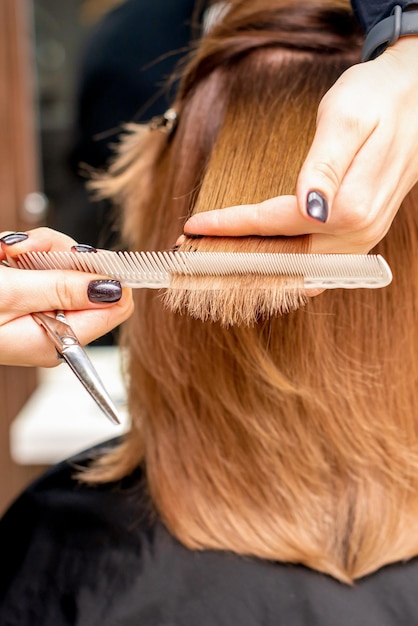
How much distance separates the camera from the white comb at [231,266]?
54cm

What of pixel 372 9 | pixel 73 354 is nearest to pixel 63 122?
pixel 372 9

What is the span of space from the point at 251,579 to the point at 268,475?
0.42 ft

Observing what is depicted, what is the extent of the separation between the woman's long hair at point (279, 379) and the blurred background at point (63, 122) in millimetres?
1001

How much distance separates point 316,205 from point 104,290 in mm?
199

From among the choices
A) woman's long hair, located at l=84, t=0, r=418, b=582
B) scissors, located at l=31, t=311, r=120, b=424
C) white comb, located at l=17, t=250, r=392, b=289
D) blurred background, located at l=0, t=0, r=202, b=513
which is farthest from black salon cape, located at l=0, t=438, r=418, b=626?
blurred background, located at l=0, t=0, r=202, b=513

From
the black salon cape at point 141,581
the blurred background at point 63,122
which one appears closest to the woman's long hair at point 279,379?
the black salon cape at point 141,581

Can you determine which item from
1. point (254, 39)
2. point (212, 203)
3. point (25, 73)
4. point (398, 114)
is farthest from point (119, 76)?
point (398, 114)

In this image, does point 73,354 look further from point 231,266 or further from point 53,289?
point 231,266

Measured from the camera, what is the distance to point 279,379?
0.78 meters

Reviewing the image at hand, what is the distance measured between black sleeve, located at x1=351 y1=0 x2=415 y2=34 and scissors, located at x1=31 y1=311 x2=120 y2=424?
0.45 meters

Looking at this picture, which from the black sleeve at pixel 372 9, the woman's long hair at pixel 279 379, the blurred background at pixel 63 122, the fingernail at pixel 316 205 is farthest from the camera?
the blurred background at pixel 63 122

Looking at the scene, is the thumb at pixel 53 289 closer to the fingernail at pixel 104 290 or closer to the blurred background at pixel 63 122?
the fingernail at pixel 104 290

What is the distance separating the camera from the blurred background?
1854 millimetres

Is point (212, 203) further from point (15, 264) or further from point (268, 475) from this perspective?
point (268, 475)
